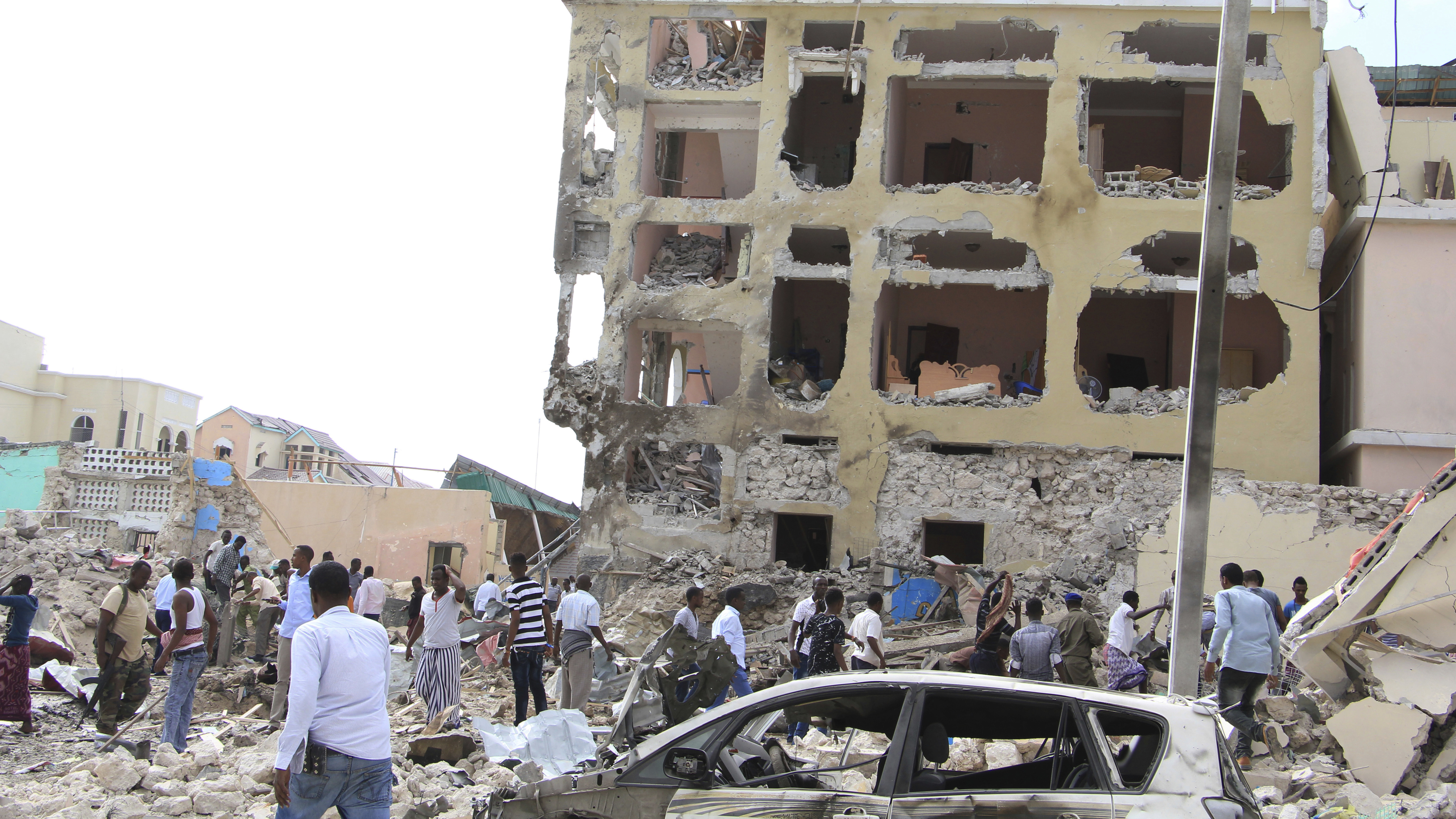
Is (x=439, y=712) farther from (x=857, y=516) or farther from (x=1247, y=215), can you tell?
(x=1247, y=215)

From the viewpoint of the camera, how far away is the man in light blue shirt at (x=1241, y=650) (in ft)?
26.3

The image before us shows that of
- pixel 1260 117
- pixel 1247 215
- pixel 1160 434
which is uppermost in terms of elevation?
pixel 1260 117

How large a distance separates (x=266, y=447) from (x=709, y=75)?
35447mm

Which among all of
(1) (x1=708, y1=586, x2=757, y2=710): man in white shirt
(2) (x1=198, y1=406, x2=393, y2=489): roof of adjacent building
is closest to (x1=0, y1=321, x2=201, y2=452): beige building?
(2) (x1=198, y1=406, x2=393, y2=489): roof of adjacent building

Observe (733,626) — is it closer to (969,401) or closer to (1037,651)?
(1037,651)

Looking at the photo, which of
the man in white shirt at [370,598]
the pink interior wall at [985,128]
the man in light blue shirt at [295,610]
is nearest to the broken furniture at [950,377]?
the pink interior wall at [985,128]

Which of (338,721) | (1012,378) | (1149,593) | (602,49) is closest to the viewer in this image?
(338,721)

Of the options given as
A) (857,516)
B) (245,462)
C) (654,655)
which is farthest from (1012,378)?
(245,462)

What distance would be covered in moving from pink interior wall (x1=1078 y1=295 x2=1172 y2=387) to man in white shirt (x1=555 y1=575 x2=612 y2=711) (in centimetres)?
1681

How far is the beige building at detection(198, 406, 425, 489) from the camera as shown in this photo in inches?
1768

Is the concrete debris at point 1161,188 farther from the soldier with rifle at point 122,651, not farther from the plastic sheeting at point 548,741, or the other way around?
the soldier with rifle at point 122,651

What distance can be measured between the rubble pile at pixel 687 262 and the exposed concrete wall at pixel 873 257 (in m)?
0.78

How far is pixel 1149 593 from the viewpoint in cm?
1747

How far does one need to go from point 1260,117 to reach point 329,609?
22.6 meters
